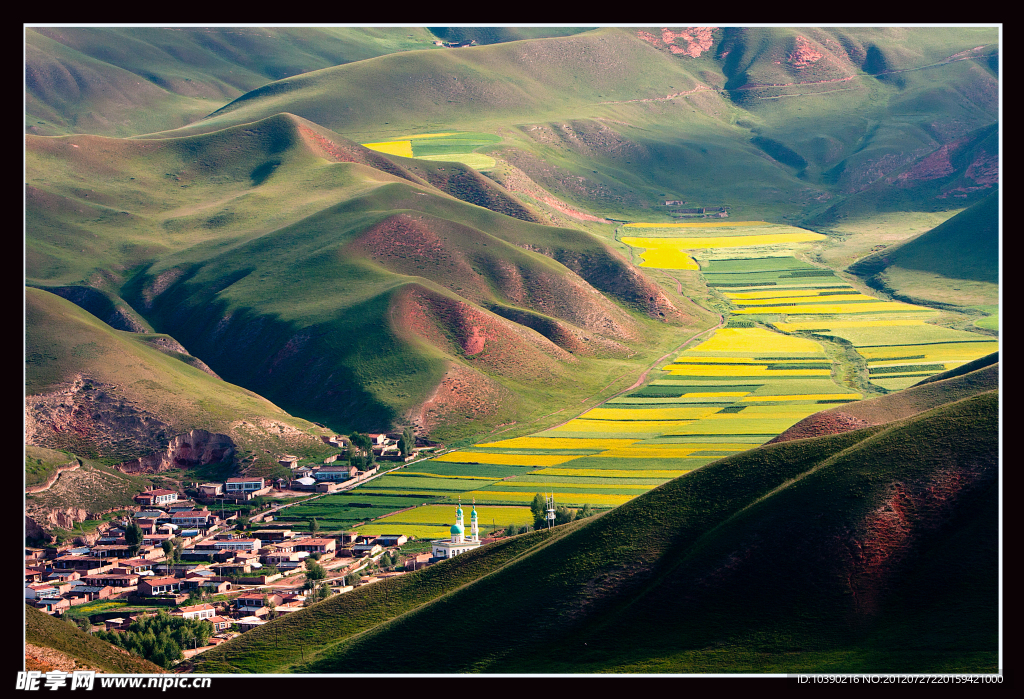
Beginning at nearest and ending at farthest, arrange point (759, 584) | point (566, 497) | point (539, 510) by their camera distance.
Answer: point (759, 584) < point (539, 510) < point (566, 497)

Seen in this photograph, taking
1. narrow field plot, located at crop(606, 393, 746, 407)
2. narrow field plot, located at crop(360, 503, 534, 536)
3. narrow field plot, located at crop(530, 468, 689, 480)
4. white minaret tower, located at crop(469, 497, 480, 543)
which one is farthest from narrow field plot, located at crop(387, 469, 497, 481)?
narrow field plot, located at crop(606, 393, 746, 407)

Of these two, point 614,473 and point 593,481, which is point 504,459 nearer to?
point 614,473

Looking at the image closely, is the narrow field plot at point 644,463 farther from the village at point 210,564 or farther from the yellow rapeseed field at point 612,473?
the village at point 210,564

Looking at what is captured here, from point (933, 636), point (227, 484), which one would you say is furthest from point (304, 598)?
point (933, 636)

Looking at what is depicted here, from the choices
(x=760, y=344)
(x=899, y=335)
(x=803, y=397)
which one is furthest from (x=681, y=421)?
(x=899, y=335)

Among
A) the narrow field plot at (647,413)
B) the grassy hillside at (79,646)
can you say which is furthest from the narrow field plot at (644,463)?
the grassy hillside at (79,646)

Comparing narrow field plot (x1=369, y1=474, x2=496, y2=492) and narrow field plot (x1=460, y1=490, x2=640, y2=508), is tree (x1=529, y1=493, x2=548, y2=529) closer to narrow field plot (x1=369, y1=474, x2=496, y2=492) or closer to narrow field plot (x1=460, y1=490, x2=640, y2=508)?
narrow field plot (x1=460, y1=490, x2=640, y2=508)
